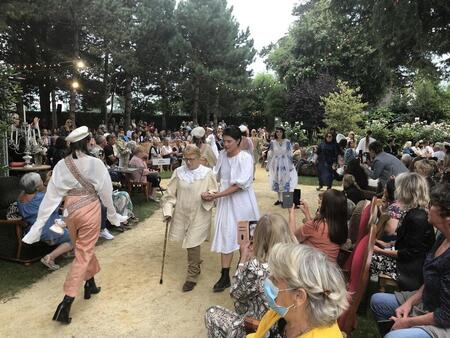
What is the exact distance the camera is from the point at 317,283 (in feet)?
5.64

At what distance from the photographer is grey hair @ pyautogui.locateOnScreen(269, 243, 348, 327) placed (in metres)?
1.71

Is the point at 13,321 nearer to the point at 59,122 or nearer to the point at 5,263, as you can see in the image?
the point at 5,263

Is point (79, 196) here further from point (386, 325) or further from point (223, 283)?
point (386, 325)

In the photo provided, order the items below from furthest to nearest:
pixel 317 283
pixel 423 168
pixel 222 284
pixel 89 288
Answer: pixel 423 168
pixel 222 284
pixel 89 288
pixel 317 283

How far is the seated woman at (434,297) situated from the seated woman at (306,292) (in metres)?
0.84

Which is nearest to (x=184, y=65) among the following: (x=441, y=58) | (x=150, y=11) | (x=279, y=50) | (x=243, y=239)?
(x=150, y=11)

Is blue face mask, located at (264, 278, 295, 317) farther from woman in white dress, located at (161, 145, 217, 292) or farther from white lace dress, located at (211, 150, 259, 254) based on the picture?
woman in white dress, located at (161, 145, 217, 292)

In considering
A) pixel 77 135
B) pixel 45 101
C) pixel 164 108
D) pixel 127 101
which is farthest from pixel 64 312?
pixel 164 108

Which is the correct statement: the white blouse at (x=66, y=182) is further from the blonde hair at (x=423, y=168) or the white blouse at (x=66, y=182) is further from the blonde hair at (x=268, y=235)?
the blonde hair at (x=423, y=168)

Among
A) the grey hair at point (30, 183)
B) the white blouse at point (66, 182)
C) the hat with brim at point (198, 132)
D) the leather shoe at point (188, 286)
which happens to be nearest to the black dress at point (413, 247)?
the leather shoe at point (188, 286)

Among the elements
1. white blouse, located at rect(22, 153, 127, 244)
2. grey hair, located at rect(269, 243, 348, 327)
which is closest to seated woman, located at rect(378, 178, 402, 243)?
grey hair, located at rect(269, 243, 348, 327)

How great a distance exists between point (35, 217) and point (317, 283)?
13.9 ft

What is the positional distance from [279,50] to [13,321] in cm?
2826

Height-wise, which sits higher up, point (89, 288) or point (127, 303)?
point (89, 288)
